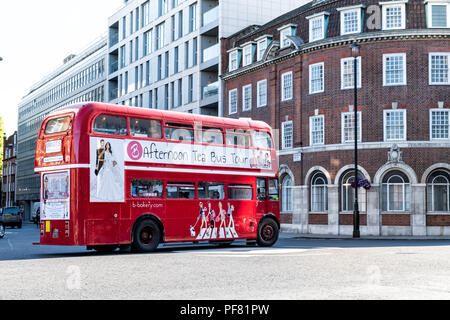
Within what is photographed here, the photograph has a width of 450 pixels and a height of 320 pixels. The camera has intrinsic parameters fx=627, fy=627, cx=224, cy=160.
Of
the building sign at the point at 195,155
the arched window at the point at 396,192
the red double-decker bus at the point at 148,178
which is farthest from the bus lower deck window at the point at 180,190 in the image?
the arched window at the point at 396,192

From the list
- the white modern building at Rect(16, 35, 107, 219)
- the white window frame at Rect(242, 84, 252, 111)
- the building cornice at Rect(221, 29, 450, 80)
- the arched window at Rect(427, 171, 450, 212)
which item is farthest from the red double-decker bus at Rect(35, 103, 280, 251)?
the white modern building at Rect(16, 35, 107, 219)

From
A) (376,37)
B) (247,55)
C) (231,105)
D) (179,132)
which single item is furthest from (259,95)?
(179,132)

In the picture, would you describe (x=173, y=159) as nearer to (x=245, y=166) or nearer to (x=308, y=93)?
(x=245, y=166)

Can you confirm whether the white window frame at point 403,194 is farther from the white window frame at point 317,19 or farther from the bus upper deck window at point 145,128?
the bus upper deck window at point 145,128

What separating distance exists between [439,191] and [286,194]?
936 centimetres

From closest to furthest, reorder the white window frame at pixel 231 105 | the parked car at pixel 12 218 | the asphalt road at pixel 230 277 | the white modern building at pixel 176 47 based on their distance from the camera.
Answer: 1. the asphalt road at pixel 230 277
2. the white window frame at pixel 231 105
3. the white modern building at pixel 176 47
4. the parked car at pixel 12 218

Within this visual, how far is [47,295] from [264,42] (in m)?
33.4

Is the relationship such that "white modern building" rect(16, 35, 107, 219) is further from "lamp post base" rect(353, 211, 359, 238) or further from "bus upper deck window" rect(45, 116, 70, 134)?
"bus upper deck window" rect(45, 116, 70, 134)

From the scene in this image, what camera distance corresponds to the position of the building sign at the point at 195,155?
1841 cm

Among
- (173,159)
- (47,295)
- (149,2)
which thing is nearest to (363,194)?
(173,159)

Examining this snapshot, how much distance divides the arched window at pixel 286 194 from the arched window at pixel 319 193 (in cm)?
217

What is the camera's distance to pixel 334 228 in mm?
34031
